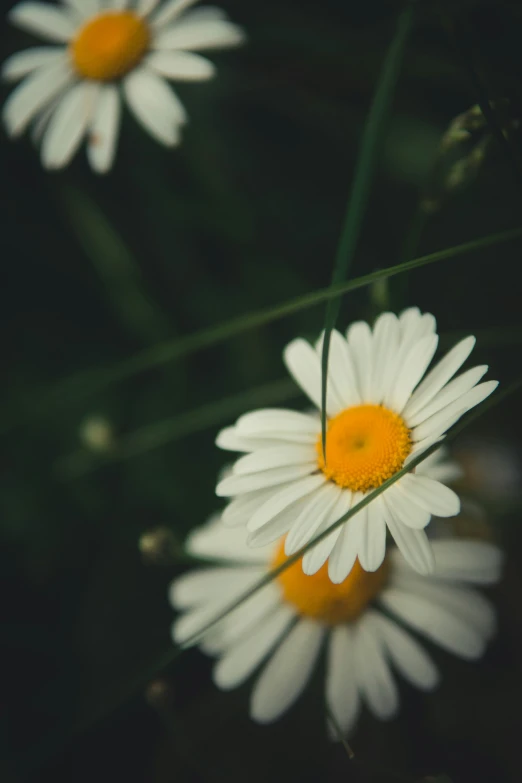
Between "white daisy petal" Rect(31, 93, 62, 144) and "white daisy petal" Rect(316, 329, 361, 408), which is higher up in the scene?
"white daisy petal" Rect(31, 93, 62, 144)

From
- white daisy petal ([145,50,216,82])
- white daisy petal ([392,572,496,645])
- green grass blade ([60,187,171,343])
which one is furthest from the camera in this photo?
green grass blade ([60,187,171,343])

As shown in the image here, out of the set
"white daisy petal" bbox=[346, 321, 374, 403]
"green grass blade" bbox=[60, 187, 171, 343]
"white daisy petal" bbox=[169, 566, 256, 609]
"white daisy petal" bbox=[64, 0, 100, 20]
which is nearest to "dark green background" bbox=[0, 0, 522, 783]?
"green grass blade" bbox=[60, 187, 171, 343]

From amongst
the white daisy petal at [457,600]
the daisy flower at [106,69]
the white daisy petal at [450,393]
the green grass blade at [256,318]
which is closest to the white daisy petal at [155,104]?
the daisy flower at [106,69]

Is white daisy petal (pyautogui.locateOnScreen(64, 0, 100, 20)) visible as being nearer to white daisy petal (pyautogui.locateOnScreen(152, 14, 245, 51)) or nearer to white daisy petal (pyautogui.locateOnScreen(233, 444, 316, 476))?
white daisy petal (pyautogui.locateOnScreen(152, 14, 245, 51))

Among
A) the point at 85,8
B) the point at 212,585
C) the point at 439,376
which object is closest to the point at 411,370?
the point at 439,376

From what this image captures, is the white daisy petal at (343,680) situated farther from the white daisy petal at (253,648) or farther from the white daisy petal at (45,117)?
the white daisy petal at (45,117)

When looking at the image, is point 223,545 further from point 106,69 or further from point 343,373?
point 106,69
